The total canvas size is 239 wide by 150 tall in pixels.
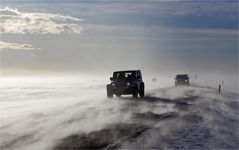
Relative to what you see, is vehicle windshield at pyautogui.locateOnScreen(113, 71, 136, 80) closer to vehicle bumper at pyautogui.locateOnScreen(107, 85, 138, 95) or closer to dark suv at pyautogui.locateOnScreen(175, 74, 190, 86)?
vehicle bumper at pyautogui.locateOnScreen(107, 85, 138, 95)

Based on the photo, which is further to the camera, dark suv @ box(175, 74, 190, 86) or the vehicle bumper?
dark suv @ box(175, 74, 190, 86)

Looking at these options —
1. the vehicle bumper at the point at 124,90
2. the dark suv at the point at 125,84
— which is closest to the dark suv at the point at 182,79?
the dark suv at the point at 125,84

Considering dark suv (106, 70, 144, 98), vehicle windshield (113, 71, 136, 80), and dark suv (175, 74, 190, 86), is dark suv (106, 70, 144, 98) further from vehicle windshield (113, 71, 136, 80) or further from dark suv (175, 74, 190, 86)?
dark suv (175, 74, 190, 86)

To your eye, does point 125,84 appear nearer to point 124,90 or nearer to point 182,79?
point 124,90

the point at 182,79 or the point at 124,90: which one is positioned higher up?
the point at 124,90

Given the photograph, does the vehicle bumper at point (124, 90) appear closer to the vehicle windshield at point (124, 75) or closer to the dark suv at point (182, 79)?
the vehicle windshield at point (124, 75)

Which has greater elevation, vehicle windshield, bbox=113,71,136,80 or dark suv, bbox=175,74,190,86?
vehicle windshield, bbox=113,71,136,80

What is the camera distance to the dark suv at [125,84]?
35.1 metres

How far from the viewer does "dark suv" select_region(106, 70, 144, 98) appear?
35.1m

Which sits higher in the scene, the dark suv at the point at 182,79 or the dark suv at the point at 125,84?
the dark suv at the point at 125,84

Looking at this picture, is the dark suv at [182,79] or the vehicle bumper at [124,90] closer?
the vehicle bumper at [124,90]

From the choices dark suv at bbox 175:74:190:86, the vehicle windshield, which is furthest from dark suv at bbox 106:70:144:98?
dark suv at bbox 175:74:190:86

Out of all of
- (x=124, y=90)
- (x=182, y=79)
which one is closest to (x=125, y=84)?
(x=124, y=90)

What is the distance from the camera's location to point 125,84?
35156 mm
